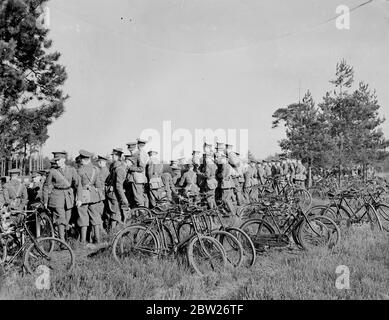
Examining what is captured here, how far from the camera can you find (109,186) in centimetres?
866

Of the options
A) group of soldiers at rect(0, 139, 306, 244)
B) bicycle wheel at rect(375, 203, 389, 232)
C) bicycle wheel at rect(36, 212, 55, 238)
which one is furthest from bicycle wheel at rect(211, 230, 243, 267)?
bicycle wheel at rect(375, 203, 389, 232)

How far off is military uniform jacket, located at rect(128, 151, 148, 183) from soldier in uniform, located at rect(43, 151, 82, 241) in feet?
6.09

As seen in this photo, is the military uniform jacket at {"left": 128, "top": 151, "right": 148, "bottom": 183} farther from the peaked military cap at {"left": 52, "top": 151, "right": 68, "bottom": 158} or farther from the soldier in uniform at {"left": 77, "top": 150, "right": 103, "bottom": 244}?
the peaked military cap at {"left": 52, "top": 151, "right": 68, "bottom": 158}

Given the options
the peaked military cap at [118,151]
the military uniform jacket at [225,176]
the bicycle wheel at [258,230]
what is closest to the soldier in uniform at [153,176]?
the peaked military cap at [118,151]

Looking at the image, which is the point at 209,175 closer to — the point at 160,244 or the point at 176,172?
the point at 176,172

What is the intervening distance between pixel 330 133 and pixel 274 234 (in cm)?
1905

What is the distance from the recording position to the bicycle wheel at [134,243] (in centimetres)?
559

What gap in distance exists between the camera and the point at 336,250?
238 inches

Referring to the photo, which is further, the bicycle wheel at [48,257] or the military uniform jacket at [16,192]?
the military uniform jacket at [16,192]

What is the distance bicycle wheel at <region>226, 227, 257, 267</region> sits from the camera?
213 inches

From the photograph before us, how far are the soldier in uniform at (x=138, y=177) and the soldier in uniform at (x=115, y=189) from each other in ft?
1.43

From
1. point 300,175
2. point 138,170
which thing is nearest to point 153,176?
point 138,170

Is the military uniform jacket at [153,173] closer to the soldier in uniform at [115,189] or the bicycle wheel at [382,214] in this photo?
the soldier in uniform at [115,189]
